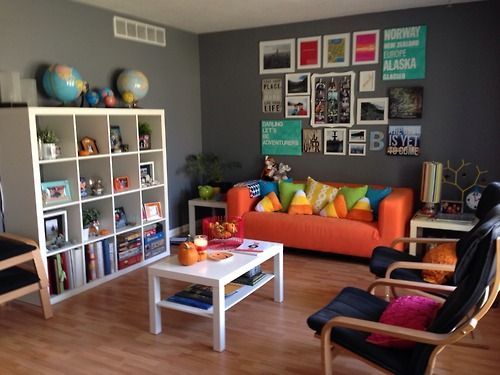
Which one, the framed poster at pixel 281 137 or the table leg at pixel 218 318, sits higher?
the framed poster at pixel 281 137

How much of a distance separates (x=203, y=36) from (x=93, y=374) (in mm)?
4088

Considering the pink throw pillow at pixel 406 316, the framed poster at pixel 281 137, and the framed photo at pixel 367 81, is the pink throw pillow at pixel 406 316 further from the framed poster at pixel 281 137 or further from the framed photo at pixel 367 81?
the framed poster at pixel 281 137

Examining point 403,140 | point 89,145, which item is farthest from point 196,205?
point 403,140

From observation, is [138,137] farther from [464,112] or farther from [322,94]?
[464,112]

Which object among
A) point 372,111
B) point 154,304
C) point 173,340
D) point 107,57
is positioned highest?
point 107,57

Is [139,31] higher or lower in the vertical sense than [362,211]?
higher

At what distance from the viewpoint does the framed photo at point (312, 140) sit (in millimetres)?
4898

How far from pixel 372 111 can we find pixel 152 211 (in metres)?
2.43

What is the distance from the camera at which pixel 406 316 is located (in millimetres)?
2098

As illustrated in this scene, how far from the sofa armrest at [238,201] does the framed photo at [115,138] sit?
4.00ft

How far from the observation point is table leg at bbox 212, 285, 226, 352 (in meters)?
2.60

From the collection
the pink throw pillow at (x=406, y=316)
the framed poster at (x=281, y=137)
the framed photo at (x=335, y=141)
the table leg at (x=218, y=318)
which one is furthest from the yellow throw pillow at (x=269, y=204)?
the pink throw pillow at (x=406, y=316)

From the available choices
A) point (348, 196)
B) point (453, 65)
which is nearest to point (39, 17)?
point (348, 196)

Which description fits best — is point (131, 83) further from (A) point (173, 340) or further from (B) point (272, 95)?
(A) point (173, 340)
